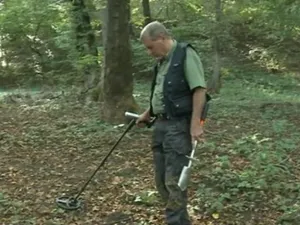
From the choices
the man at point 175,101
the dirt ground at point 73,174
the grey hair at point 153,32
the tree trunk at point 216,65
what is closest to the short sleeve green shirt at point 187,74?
the man at point 175,101

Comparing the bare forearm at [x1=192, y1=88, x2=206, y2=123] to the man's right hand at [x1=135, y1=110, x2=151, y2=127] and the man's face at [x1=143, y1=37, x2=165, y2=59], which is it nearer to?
the man's face at [x1=143, y1=37, x2=165, y2=59]

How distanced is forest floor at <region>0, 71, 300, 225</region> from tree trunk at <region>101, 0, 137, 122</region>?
0.37 m

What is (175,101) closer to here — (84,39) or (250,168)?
(250,168)

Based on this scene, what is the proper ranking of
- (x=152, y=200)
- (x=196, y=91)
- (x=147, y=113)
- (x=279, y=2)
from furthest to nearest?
1. (x=279, y=2)
2. (x=152, y=200)
3. (x=147, y=113)
4. (x=196, y=91)

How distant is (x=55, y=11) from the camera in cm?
1950

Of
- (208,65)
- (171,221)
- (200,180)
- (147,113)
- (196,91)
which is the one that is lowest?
(208,65)

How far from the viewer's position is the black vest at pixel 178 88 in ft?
14.4

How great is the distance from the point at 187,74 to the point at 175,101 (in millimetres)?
265

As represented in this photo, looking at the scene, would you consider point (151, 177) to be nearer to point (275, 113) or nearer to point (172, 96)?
point (172, 96)

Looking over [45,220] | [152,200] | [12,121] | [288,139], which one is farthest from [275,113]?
[45,220]

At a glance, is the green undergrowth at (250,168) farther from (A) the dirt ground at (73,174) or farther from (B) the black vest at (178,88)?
(B) the black vest at (178,88)

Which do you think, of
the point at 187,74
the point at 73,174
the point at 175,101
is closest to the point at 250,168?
the point at 73,174

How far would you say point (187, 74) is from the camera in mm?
4352

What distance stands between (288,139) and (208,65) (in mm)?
11354
